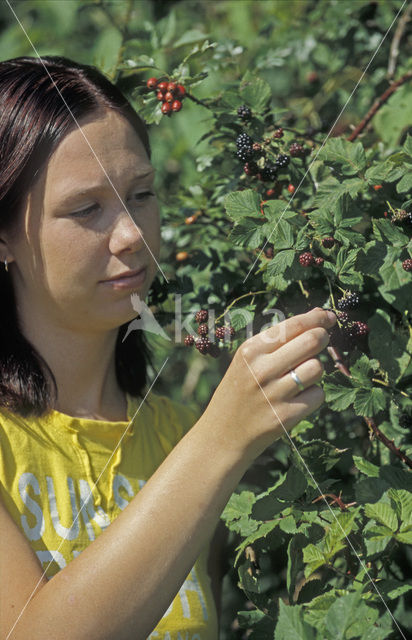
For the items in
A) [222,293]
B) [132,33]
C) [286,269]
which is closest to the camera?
[286,269]

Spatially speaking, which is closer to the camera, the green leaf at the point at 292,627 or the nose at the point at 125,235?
the green leaf at the point at 292,627

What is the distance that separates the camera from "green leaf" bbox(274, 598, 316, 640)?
668mm

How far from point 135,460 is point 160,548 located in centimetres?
31

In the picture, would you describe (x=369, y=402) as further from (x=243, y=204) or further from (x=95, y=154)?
(x=95, y=154)

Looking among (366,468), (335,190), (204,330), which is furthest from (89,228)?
(366,468)

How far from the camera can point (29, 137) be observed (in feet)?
2.98

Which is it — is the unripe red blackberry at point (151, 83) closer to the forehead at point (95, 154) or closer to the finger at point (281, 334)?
the forehead at point (95, 154)

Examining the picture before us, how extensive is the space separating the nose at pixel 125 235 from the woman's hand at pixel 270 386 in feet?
0.77

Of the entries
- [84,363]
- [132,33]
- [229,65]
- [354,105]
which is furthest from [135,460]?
[354,105]

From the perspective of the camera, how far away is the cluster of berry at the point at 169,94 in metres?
1.02

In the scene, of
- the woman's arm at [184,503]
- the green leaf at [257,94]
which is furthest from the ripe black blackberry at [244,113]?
the woman's arm at [184,503]

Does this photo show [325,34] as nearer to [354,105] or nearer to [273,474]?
[354,105]

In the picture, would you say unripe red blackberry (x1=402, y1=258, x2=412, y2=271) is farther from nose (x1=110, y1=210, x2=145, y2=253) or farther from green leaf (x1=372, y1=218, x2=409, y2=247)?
nose (x1=110, y1=210, x2=145, y2=253)

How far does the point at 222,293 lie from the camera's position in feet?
3.60
